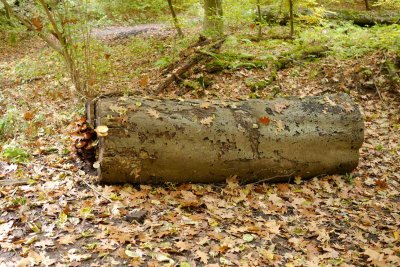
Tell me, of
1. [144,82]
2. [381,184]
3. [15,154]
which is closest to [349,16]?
[144,82]

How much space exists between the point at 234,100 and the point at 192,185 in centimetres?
160

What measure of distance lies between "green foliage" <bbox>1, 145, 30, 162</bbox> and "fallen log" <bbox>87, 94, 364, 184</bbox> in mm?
1293

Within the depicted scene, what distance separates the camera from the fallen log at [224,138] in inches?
195

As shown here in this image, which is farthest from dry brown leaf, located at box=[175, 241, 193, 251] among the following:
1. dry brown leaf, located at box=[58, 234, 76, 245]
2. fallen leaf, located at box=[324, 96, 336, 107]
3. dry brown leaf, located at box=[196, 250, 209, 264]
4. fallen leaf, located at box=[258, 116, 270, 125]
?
fallen leaf, located at box=[324, 96, 336, 107]

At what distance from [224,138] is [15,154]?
3.34 metres

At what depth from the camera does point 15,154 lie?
18.5 feet

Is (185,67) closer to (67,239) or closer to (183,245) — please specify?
(183,245)

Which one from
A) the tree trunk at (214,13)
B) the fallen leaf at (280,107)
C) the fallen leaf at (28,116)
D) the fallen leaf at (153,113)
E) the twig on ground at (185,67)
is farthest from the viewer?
the tree trunk at (214,13)

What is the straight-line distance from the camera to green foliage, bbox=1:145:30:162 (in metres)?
5.57

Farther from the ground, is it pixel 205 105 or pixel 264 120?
pixel 205 105

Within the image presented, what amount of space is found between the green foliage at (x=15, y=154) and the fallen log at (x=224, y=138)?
1.29 metres

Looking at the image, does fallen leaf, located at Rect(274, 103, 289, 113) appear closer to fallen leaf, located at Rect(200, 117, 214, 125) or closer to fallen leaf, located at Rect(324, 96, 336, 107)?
fallen leaf, located at Rect(324, 96, 336, 107)

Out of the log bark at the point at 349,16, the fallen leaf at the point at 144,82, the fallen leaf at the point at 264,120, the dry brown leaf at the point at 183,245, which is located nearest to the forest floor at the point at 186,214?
the dry brown leaf at the point at 183,245

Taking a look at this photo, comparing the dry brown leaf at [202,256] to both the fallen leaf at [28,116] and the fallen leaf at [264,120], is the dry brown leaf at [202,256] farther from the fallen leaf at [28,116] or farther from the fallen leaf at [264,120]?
the fallen leaf at [28,116]
